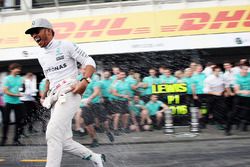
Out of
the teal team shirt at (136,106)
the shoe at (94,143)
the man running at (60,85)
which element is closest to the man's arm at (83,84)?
the man running at (60,85)

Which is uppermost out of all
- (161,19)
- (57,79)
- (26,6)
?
(26,6)

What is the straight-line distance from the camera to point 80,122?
405 inches

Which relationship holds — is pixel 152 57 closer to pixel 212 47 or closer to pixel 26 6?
pixel 212 47

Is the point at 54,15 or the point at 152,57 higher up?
the point at 54,15

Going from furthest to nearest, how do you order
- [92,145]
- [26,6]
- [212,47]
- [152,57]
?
[26,6], [152,57], [212,47], [92,145]

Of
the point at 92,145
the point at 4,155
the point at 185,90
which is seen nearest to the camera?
the point at 4,155

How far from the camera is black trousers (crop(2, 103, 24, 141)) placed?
9998 millimetres

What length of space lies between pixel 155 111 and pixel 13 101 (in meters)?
3.65

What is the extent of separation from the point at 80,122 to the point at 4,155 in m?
2.40

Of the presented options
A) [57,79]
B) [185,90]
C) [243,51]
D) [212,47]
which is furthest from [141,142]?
[243,51]

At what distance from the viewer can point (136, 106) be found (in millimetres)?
11422

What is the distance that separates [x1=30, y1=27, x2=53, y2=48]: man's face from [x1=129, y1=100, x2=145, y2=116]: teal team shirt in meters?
6.35

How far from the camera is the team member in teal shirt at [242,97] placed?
1058 centimetres

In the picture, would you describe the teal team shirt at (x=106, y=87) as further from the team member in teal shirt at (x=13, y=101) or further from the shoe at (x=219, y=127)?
the shoe at (x=219, y=127)
